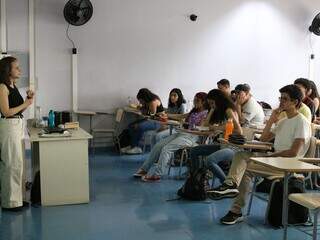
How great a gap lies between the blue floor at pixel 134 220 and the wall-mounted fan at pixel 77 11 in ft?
10.7

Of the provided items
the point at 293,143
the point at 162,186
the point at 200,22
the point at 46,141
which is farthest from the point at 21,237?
the point at 200,22

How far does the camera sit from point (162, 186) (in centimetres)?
496

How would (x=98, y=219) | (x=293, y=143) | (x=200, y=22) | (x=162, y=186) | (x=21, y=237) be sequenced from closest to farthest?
(x=21, y=237) < (x=293, y=143) < (x=98, y=219) < (x=162, y=186) < (x=200, y=22)

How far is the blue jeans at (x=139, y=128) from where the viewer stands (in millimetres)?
6980

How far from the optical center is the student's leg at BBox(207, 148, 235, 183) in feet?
14.5

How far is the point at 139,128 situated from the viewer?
6973mm

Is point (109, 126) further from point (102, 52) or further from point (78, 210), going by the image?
point (78, 210)

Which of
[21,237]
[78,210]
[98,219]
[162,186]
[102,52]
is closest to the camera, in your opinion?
[21,237]

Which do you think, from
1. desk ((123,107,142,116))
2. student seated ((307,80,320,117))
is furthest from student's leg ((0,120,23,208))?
student seated ((307,80,320,117))

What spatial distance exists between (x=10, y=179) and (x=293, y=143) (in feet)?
8.27

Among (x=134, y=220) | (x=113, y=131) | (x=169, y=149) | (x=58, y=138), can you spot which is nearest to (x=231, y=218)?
(x=134, y=220)

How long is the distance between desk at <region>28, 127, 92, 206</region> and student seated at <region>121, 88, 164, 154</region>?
2.64 metres

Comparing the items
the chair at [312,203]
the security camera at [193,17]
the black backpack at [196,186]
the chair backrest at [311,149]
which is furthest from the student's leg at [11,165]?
the security camera at [193,17]

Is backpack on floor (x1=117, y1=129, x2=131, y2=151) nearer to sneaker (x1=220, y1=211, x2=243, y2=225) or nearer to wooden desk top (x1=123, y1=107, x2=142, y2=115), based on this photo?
wooden desk top (x1=123, y1=107, x2=142, y2=115)
